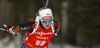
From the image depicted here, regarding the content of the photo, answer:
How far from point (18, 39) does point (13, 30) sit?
6358mm

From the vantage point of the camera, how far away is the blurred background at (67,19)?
783cm

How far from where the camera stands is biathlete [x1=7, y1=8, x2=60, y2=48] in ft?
11.7

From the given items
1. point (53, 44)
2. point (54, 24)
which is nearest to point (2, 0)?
point (53, 44)

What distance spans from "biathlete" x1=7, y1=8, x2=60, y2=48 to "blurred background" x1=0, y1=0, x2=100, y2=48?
4.35 m

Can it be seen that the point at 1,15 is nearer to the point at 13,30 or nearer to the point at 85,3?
the point at 85,3

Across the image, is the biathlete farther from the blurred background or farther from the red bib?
the blurred background

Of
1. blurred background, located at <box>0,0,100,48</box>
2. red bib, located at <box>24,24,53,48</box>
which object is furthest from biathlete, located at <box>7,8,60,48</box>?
blurred background, located at <box>0,0,100,48</box>

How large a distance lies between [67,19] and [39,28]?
858 centimetres

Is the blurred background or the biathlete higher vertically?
the biathlete

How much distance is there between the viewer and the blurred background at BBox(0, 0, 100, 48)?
7828 mm

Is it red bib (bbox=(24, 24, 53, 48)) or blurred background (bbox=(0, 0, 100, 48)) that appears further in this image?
blurred background (bbox=(0, 0, 100, 48))

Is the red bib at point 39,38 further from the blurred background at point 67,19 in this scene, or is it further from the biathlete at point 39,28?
the blurred background at point 67,19

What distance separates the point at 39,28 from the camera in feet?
12.0

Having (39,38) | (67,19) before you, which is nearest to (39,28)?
(39,38)
